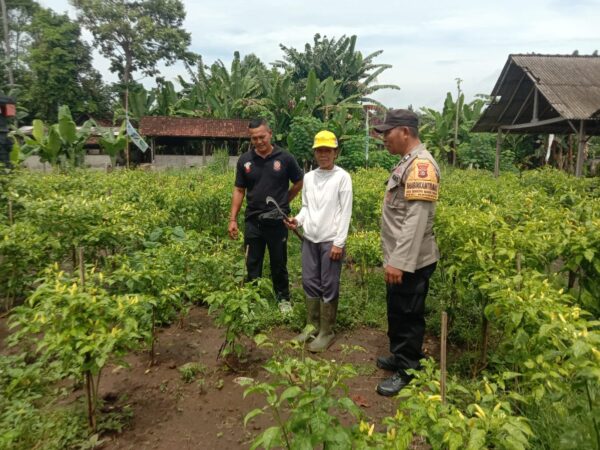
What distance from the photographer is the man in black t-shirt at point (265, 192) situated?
4.39 m

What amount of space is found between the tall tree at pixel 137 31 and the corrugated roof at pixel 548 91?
26.4 meters

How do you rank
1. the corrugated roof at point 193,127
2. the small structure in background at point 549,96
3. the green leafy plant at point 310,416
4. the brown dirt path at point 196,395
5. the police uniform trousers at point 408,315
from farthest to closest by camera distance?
1. the corrugated roof at point 193,127
2. the small structure in background at point 549,96
3. the police uniform trousers at point 408,315
4. the brown dirt path at point 196,395
5. the green leafy plant at point 310,416

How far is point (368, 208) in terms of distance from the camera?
275 inches

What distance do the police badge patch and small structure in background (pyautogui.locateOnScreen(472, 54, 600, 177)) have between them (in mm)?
8939

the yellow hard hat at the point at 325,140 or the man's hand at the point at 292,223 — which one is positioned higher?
the yellow hard hat at the point at 325,140

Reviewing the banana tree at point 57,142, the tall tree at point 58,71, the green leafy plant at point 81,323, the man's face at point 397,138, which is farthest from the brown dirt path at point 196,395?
the tall tree at point 58,71

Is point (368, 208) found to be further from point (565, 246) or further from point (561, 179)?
point (565, 246)

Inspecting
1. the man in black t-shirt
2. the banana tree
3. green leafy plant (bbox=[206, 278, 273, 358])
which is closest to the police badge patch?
green leafy plant (bbox=[206, 278, 273, 358])

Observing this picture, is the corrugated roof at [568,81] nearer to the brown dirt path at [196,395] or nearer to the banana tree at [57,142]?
the brown dirt path at [196,395]

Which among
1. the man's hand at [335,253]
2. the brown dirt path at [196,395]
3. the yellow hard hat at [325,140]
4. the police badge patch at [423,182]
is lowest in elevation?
the brown dirt path at [196,395]

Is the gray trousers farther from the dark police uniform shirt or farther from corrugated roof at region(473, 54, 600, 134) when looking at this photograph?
corrugated roof at region(473, 54, 600, 134)

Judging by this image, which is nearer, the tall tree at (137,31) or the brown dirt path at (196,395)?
the brown dirt path at (196,395)

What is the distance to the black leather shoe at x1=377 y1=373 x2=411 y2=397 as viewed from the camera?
3.12 metres

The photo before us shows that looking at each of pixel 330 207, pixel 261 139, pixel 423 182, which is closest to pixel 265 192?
pixel 261 139
